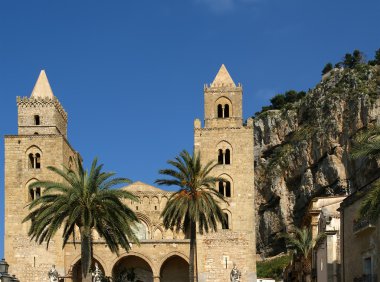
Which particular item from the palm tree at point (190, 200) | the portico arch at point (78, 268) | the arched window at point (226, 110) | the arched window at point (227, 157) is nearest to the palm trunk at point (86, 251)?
the palm tree at point (190, 200)

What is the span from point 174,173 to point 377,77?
47669 mm

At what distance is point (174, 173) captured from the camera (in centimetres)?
5122

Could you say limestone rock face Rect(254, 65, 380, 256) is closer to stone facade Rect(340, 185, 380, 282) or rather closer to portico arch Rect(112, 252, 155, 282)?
portico arch Rect(112, 252, 155, 282)

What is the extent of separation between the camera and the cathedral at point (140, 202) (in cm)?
5778

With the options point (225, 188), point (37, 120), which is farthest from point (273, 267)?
point (37, 120)

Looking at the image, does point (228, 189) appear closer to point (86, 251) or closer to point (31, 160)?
point (31, 160)

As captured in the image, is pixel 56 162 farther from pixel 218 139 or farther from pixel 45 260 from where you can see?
pixel 218 139

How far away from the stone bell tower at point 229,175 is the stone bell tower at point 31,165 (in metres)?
10.5

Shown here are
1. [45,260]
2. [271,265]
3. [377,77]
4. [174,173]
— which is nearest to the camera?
[174,173]

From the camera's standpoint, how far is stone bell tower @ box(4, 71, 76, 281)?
57.6m

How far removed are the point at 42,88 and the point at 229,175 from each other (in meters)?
16.4

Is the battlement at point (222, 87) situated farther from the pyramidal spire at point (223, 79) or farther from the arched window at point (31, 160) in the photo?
the arched window at point (31, 160)

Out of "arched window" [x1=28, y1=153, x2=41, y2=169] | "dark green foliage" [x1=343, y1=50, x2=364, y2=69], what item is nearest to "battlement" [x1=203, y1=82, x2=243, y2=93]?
"arched window" [x1=28, y1=153, x2=41, y2=169]

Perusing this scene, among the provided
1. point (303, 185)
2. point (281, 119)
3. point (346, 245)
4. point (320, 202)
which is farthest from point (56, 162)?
point (281, 119)
